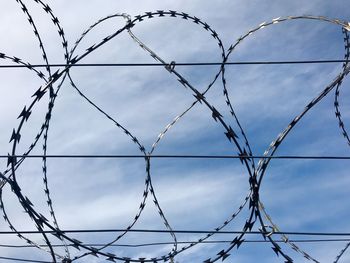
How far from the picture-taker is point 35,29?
19.9ft

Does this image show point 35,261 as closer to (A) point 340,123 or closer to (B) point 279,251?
(B) point 279,251

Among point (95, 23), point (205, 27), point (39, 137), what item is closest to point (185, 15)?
point (205, 27)

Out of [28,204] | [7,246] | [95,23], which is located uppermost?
[95,23]

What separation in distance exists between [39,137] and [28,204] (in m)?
1.48

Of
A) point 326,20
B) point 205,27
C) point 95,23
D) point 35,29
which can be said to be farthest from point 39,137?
point 326,20

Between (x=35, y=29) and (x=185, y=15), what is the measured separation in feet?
5.39

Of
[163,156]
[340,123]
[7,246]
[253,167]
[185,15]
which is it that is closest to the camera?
[163,156]

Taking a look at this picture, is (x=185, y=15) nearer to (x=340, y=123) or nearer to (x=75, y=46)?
(x=75, y=46)

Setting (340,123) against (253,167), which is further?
(340,123)

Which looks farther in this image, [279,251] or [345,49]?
[345,49]

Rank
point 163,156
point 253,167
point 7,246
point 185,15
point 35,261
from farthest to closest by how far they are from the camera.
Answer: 1. point 185,15
2. point 7,246
3. point 35,261
4. point 253,167
5. point 163,156

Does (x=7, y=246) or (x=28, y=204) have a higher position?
(x=7, y=246)

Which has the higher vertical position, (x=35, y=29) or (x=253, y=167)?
(x=35, y=29)

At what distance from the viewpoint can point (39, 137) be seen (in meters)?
5.84
